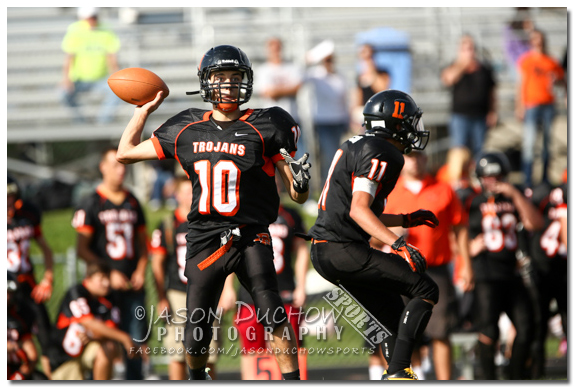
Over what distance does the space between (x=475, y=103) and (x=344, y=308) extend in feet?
18.8

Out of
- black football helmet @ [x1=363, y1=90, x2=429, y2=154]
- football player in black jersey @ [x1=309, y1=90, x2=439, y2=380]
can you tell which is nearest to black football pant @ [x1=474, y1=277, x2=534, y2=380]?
football player in black jersey @ [x1=309, y1=90, x2=439, y2=380]

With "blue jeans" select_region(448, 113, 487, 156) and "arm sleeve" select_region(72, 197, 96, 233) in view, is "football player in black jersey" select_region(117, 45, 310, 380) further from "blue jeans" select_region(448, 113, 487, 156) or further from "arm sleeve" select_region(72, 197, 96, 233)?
"blue jeans" select_region(448, 113, 487, 156)

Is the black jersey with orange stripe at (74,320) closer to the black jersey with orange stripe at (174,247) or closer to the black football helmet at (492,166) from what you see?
the black jersey with orange stripe at (174,247)

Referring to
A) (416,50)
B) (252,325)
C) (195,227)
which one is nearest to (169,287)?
(252,325)

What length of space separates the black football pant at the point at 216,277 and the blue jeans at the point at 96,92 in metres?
8.41

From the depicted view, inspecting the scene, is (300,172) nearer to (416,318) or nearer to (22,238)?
(416,318)

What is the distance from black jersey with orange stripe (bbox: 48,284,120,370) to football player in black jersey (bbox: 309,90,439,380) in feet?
9.44

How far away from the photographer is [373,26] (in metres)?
13.6

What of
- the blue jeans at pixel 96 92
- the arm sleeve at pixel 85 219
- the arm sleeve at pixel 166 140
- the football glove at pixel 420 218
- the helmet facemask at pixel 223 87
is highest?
the blue jeans at pixel 96 92

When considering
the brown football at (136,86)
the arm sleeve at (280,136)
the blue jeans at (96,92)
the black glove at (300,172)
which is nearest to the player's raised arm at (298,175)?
the black glove at (300,172)

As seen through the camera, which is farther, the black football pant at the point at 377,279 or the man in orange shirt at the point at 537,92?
the man in orange shirt at the point at 537,92

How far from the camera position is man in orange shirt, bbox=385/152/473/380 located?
6.82 meters

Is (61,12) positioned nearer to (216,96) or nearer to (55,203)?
(55,203)

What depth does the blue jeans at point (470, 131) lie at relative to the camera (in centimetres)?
1122
